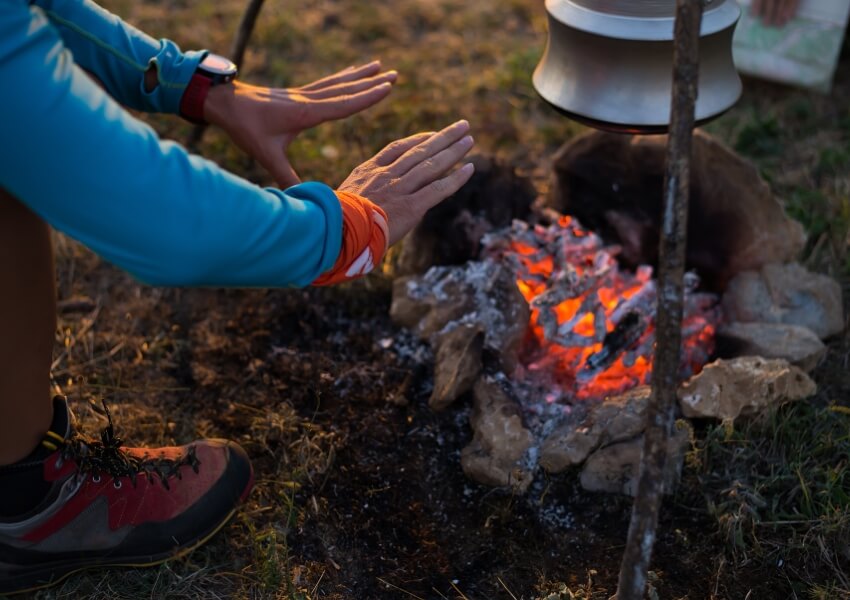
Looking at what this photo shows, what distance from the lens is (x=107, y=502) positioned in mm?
2037

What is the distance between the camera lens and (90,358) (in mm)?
2621

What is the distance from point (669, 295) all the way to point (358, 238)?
548 mm

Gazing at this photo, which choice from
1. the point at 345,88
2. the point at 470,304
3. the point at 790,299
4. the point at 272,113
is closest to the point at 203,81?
the point at 272,113

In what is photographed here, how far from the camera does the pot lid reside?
163 centimetres

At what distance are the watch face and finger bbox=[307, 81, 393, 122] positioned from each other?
22cm

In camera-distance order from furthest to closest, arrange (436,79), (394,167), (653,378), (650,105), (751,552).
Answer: (436,79) < (751,552) < (394,167) < (650,105) < (653,378)

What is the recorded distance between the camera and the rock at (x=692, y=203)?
2.60 m

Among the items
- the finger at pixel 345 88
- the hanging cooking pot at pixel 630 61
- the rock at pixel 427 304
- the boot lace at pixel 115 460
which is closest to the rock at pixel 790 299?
the rock at pixel 427 304

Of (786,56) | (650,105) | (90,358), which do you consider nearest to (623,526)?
(650,105)

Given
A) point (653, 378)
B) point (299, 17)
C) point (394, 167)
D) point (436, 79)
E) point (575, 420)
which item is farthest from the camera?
point (299, 17)

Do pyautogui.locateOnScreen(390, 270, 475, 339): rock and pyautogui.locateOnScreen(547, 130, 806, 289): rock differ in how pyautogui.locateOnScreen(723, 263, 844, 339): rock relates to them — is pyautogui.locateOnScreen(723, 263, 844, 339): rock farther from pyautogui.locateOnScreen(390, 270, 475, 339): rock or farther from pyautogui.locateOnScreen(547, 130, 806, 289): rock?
pyautogui.locateOnScreen(390, 270, 475, 339): rock

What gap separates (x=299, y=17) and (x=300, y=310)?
2296 mm

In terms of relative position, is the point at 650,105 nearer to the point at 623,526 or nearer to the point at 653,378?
the point at 653,378

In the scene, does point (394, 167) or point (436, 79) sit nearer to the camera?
point (394, 167)
